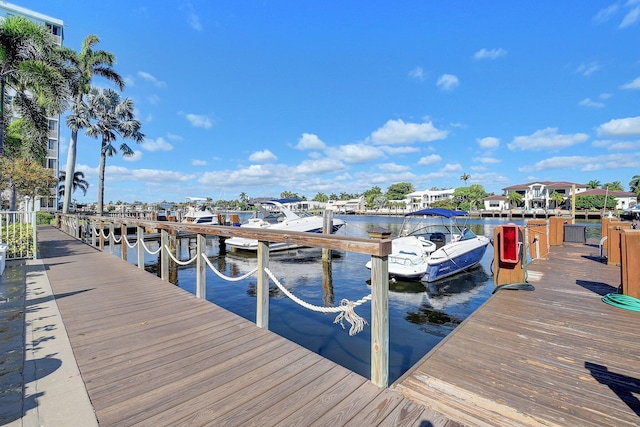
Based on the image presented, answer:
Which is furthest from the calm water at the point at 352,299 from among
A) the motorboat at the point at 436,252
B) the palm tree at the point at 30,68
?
the palm tree at the point at 30,68

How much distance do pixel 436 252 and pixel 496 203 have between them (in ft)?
226

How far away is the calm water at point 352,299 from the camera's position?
5.23 m

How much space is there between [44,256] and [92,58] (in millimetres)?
21628

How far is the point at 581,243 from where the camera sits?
11.8m

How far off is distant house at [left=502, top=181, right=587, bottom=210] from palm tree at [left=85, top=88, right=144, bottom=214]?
6809cm

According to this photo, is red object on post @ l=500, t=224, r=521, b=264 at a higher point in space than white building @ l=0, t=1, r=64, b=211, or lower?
lower

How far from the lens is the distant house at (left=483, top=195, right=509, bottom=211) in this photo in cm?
6562

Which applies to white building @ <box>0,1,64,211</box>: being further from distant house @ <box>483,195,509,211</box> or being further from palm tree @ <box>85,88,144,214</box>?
distant house @ <box>483,195,509,211</box>

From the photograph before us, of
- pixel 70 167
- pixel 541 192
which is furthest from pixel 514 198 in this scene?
pixel 70 167

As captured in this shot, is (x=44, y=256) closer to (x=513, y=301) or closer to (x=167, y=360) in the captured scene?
(x=167, y=360)

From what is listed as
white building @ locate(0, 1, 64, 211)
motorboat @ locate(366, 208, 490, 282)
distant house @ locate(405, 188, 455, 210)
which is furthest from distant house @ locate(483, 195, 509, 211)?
white building @ locate(0, 1, 64, 211)

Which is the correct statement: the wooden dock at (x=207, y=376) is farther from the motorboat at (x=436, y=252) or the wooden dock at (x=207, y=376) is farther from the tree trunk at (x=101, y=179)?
the tree trunk at (x=101, y=179)

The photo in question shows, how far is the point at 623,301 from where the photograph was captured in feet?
14.1

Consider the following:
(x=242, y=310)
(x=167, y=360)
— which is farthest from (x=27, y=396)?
(x=242, y=310)
